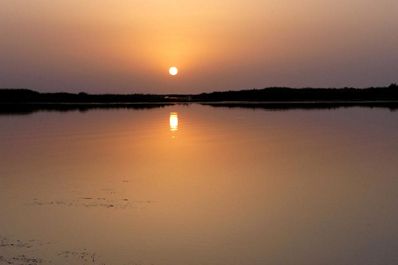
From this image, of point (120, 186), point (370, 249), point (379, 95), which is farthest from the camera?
point (379, 95)

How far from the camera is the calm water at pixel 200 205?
10.4m

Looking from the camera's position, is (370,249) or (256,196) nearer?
(370,249)

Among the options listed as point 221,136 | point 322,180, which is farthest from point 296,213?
point 221,136

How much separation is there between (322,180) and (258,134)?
16826 mm

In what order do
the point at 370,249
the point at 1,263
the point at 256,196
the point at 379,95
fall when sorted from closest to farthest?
the point at 1,263 → the point at 370,249 → the point at 256,196 → the point at 379,95

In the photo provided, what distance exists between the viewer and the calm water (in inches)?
411

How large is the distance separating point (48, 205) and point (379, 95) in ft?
414

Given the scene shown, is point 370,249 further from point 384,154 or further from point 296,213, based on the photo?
point 384,154

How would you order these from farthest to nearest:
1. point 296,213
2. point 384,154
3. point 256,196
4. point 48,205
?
point 384,154 → point 256,196 → point 48,205 → point 296,213

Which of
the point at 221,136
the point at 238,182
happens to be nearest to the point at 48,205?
the point at 238,182

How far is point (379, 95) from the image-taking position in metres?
131

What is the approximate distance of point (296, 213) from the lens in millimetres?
13344

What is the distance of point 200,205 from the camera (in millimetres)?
14250

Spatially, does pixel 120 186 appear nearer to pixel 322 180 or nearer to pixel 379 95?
pixel 322 180
